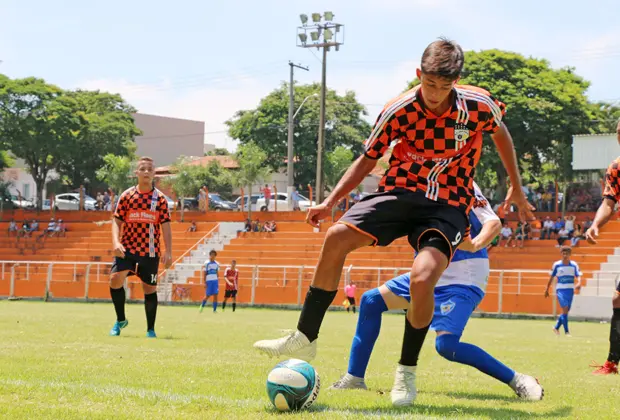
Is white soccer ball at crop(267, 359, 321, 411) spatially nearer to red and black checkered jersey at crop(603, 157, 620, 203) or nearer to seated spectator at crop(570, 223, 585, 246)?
red and black checkered jersey at crop(603, 157, 620, 203)

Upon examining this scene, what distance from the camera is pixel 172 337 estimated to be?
40.5 feet

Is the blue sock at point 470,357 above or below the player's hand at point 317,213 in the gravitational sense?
below

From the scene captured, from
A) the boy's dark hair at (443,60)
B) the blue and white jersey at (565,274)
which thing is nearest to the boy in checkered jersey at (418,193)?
the boy's dark hair at (443,60)

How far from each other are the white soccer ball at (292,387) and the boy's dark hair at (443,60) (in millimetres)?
1926

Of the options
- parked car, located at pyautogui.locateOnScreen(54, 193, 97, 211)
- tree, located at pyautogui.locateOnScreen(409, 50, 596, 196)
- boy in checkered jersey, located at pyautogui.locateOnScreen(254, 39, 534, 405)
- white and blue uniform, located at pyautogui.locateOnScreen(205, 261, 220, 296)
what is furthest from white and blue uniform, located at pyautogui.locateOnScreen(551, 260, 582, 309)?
parked car, located at pyautogui.locateOnScreen(54, 193, 97, 211)

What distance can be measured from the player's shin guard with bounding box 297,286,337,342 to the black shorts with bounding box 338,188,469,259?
47cm

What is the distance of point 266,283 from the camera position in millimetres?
32062

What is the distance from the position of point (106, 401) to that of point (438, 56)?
110 inches

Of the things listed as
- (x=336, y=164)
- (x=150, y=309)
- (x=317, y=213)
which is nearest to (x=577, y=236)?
(x=150, y=309)

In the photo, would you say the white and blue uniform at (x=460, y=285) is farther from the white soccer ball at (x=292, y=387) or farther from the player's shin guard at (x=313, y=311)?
the white soccer ball at (x=292, y=387)

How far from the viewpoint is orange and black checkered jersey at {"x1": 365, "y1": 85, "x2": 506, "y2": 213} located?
18.3 feet

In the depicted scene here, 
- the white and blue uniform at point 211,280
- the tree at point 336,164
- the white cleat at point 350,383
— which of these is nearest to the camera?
the white cleat at point 350,383

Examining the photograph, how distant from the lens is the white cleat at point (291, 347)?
17.8 feet

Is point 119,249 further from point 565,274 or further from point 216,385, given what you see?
point 565,274
